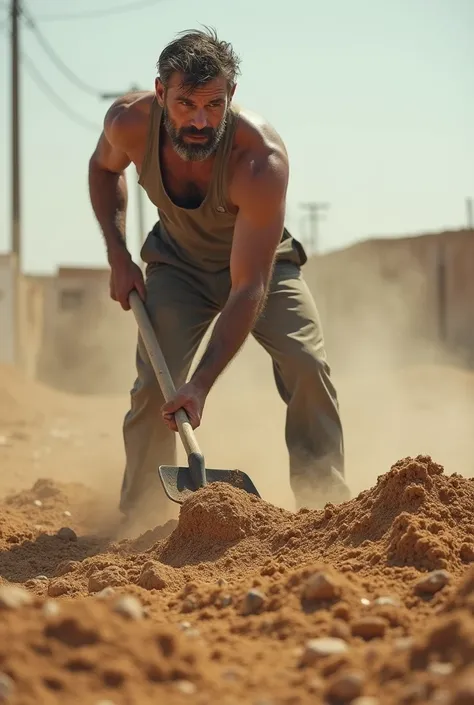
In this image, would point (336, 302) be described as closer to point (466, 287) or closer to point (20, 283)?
point (466, 287)

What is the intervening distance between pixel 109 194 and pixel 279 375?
1.17m

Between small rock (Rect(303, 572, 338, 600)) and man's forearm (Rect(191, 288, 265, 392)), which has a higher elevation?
man's forearm (Rect(191, 288, 265, 392))

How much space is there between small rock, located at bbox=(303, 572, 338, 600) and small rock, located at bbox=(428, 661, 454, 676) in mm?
540

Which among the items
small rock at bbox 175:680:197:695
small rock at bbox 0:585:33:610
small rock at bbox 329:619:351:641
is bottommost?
small rock at bbox 175:680:197:695

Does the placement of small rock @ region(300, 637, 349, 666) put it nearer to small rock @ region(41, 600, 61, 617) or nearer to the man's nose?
small rock @ region(41, 600, 61, 617)

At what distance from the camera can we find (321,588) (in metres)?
2.41

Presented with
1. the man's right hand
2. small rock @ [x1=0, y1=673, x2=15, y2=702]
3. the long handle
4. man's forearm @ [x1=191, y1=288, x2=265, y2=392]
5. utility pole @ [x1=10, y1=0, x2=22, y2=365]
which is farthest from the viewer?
utility pole @ [x1=10, y1=0, x2=22, y2=365]

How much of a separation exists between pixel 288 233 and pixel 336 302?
62.6ft

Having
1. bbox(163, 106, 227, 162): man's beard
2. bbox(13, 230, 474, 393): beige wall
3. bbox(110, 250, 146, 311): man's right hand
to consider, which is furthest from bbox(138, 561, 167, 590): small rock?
bbox(13, 230, 474, 393): beige wall

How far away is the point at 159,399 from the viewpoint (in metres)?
4.68

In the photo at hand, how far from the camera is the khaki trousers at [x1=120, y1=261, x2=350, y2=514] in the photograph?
183 inches

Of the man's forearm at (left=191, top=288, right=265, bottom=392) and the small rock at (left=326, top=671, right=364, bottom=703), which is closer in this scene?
the small rock at (left=326, top=671, right=364, bottom=703)

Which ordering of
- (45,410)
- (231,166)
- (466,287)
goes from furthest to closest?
(466,287) → (45,410) → (231,166)

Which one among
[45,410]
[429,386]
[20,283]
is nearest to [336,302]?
[20,283]
